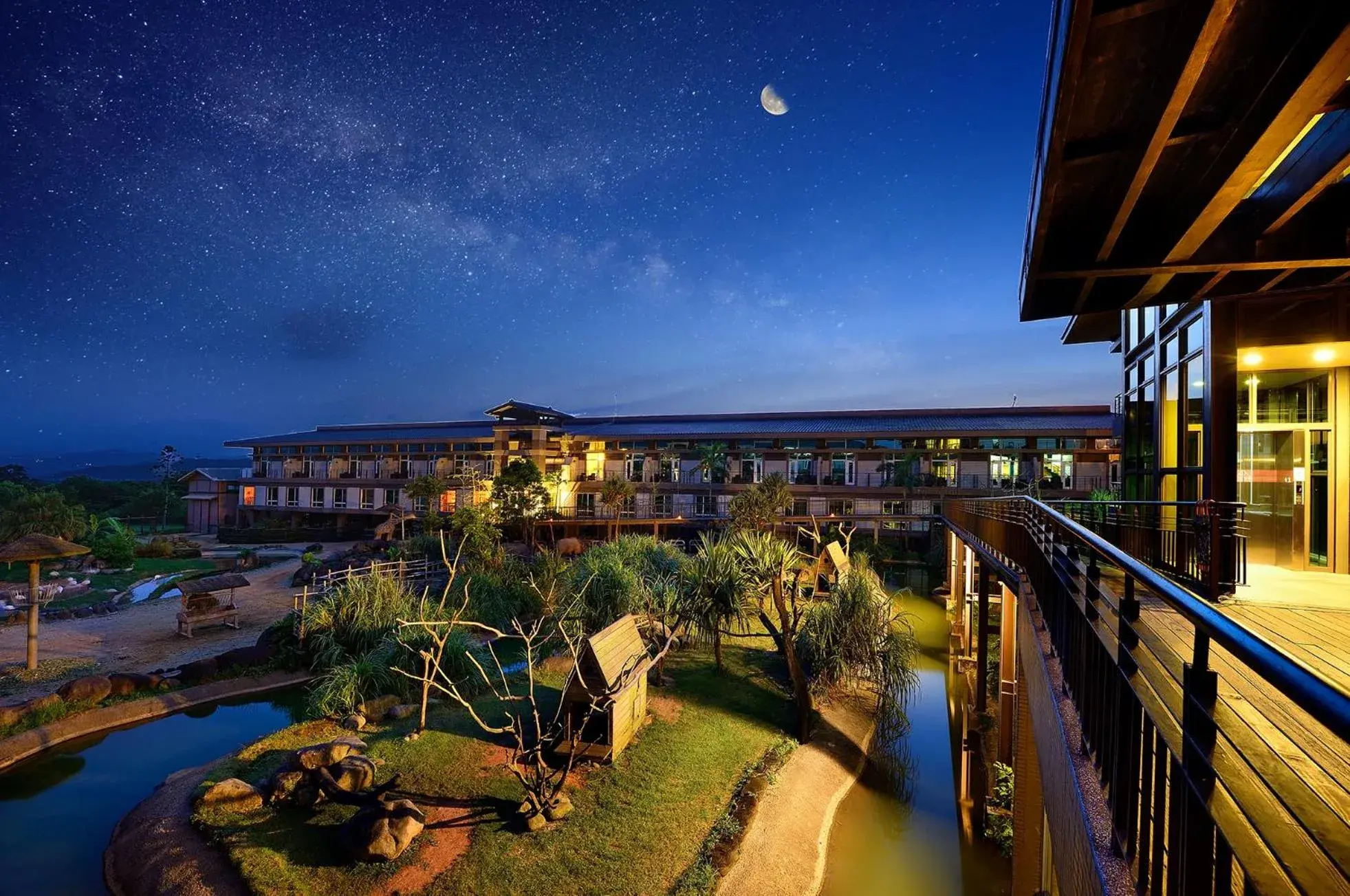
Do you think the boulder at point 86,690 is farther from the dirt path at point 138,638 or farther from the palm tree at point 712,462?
the palm tree at point 712,462

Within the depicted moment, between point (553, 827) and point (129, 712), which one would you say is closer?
point (553, 827)

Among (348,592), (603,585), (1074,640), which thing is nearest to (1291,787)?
(1074,640)

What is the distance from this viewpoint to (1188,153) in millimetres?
4828

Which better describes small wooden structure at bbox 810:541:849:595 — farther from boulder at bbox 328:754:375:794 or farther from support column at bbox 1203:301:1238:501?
boulder at bbox 328:754:375:794

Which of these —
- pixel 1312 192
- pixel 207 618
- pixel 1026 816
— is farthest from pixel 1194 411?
pixel 207 618

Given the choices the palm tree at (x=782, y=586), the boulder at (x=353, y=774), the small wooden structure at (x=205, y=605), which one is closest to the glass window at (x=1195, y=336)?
the palm tree at (x=782, y=586)

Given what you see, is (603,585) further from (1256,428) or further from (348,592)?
(1256,428)

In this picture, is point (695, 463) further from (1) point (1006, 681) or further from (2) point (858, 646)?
(1) point (1006, 681)

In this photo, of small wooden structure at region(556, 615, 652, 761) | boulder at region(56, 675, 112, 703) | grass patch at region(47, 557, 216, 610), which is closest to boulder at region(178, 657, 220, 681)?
boulder at region(56, 675, 112, 703)

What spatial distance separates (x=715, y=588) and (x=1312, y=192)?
11.3 metres

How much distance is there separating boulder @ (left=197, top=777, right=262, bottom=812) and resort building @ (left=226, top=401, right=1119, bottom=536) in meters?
24.2

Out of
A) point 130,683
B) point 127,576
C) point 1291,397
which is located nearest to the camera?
point 1291,397

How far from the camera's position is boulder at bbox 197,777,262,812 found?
946cm

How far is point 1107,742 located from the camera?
3135 millimetres
